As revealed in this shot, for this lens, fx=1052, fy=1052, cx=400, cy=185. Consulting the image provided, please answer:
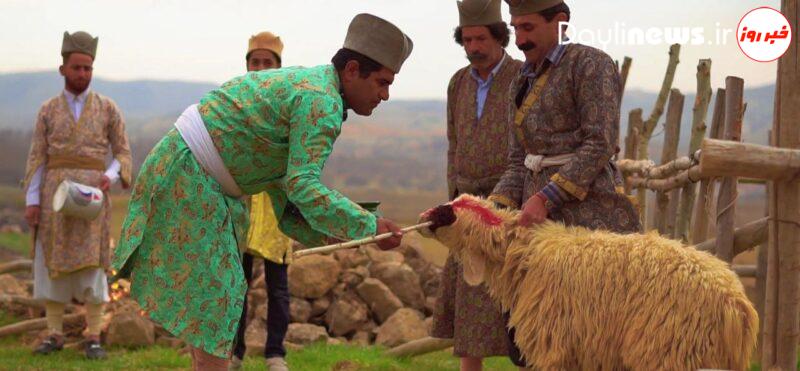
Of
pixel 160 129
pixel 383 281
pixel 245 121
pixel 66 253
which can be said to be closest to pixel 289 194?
pixel 245 121

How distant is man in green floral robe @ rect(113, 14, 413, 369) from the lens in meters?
4.00

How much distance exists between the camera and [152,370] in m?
7.38

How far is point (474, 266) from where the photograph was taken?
14.3 feet

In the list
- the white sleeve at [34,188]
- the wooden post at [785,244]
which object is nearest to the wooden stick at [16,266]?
the white sleeve at [34,188]

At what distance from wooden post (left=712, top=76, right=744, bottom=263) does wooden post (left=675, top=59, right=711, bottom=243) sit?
841 mm

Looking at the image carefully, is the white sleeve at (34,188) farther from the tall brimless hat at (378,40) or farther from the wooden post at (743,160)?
the wooden post at (743,160)

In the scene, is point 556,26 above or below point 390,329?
above

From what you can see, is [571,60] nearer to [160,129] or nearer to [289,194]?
[289,194]

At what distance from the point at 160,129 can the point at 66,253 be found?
41883 millimetres

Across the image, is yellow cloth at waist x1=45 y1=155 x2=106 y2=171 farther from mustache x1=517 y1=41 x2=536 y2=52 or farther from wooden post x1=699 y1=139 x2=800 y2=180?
wooden post x1=699 y1=139 x2=800 y2=180

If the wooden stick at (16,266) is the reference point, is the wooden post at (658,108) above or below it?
above

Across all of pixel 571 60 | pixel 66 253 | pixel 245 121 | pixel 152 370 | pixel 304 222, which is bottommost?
pixel 152 370

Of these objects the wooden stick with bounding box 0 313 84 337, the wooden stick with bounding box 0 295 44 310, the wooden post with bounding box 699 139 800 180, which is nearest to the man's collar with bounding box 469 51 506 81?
the wooden post with bounding box 699 139 800 180

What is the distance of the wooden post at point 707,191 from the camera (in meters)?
6.26
